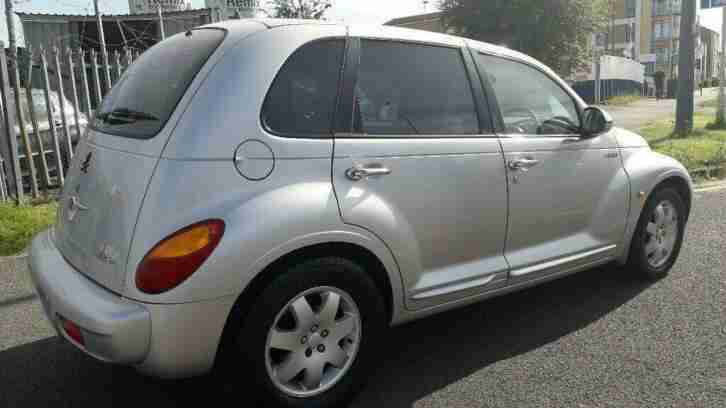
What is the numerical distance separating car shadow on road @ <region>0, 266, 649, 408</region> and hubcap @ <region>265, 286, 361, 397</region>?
0.18m

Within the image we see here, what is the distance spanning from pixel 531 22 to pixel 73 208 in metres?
23.7

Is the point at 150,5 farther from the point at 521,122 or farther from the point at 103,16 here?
the point at 521,122

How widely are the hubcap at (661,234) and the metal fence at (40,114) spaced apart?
5463 mm

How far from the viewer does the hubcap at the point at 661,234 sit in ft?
14.0

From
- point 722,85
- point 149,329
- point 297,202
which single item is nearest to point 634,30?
point 722,85

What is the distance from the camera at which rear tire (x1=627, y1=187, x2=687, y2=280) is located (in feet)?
13.7

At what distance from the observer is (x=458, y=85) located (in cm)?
326

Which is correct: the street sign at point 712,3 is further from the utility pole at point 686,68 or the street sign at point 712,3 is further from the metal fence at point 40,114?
the metal fence at point 40,114

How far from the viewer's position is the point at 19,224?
225 inches

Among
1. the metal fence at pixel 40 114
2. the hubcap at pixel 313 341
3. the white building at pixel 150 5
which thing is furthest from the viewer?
the white building at pixel 150 5

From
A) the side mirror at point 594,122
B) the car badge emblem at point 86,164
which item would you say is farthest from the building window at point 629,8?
the car badge emblem at point 86,164

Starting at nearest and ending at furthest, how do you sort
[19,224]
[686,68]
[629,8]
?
[19,224], [686,68], [629,8]

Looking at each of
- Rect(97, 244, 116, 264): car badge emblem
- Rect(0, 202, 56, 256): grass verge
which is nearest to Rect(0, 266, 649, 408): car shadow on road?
Rect(97, 244, 116, 264): car badge emblem

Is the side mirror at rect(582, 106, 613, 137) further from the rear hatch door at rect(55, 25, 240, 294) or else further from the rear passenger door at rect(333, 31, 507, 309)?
the rear hatch door at rect(55, 25, 240, 294)
